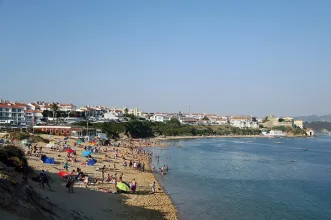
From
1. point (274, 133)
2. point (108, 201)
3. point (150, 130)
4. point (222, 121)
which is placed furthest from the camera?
point (222, 121)

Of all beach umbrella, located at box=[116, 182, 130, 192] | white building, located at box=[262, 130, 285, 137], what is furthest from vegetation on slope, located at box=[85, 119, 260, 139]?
beach umbrella, located at box=[116, 182, 130, 192]

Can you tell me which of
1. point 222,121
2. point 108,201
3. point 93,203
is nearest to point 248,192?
point 108,201

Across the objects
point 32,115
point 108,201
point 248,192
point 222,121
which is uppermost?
point 32,115

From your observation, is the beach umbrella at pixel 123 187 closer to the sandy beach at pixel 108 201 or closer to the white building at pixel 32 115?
the sandy beach at pixel 108 201

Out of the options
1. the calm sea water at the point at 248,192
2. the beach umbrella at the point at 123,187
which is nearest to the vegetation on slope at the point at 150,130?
the calm sea water at the point at 248,192

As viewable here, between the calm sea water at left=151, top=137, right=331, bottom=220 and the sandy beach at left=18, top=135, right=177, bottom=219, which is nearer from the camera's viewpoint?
the sandy beach at left=18, top=135, right=177, bottom=219

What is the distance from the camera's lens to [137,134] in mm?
95062

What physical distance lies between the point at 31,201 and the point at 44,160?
16.2 metres

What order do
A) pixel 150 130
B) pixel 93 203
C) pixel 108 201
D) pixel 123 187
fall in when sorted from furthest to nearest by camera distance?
pixel 150 130, pixel 123 187, pixel 108 201, pixel 93 203

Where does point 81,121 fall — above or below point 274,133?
above

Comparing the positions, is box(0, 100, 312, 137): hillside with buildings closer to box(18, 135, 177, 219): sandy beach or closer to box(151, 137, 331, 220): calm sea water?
box(151, 137, 331, 220): calm sea water

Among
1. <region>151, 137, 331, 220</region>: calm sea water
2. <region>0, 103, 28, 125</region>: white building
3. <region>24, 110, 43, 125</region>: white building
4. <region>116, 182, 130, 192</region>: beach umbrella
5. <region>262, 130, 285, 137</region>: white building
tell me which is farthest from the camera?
<region>262, 130, 285, 137</region>: white building

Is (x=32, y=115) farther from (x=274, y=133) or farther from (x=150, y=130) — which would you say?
(x=274, y=133)

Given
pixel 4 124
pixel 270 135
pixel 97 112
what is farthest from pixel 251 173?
pixel 270 135
